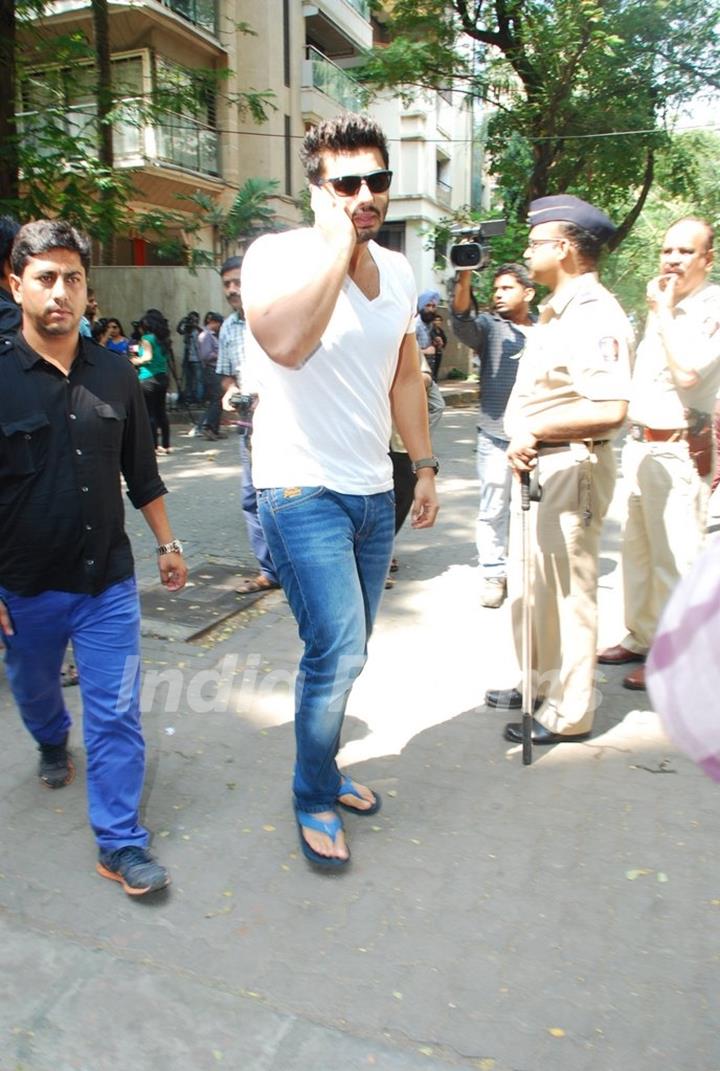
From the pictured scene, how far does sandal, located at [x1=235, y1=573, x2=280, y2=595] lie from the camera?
5.59 m

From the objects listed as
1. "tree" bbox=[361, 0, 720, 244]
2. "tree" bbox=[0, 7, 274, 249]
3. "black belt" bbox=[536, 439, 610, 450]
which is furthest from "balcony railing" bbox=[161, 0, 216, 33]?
"black belt" bbox=[536, 439, 610, 450]

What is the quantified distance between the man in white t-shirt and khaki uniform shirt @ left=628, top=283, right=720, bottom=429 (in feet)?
4.94

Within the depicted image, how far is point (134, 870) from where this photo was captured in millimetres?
2729

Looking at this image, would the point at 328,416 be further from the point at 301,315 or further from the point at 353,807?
the point at 353,807

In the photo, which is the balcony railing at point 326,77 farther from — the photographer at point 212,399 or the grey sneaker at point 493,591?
the grey sneaker at point 493,591

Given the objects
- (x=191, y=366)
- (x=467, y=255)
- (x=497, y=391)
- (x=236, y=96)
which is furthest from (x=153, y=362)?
(x=467, y=255)

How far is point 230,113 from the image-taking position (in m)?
22.1

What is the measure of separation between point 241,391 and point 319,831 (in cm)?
350

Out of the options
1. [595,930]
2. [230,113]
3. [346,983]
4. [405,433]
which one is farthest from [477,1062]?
[230,113]

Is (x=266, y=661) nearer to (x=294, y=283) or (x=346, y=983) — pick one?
(x=346, y=983)

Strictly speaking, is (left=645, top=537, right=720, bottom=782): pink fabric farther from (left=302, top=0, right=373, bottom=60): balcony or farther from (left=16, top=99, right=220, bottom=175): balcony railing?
(left=302, top=0, right=373, bottom=60): balcony

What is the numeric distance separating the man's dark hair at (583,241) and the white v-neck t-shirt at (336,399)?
971 mm

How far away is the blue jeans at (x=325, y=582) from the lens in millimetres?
2648

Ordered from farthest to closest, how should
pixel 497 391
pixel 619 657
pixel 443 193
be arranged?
pixel 443 193, pixel 497 391, pixel 619 657
